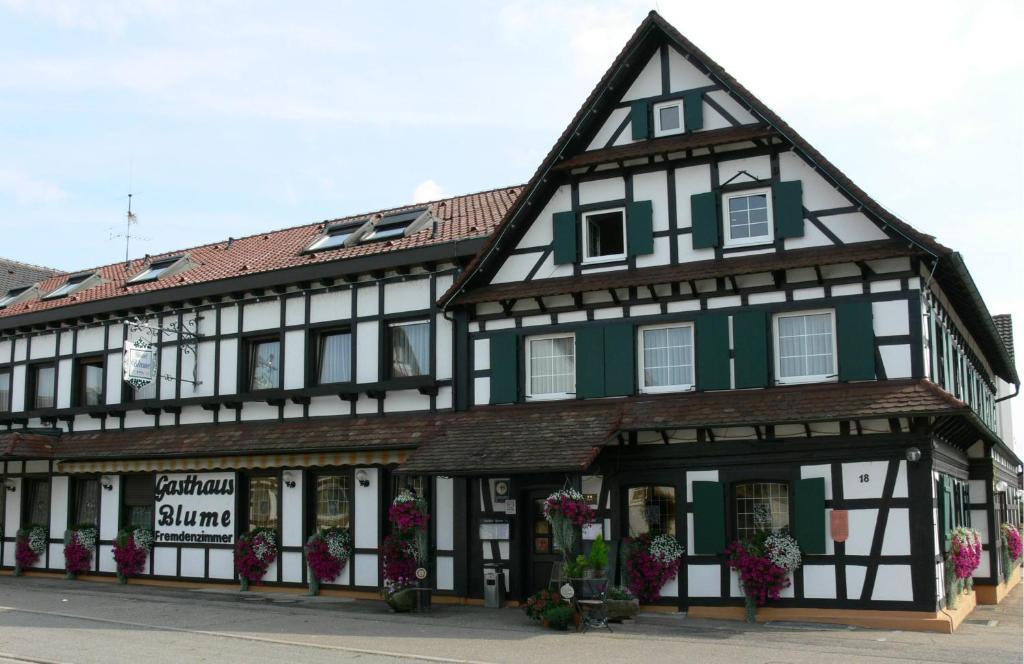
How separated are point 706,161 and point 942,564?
7647 millimetres

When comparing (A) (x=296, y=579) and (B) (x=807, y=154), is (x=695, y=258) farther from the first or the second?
(A) (x=296, y=579)

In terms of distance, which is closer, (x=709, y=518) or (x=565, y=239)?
(x=709, y=518)

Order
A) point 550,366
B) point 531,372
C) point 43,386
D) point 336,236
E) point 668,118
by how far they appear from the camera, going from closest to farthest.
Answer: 1. point 668,118
2. point 550,366
3. point 531,372
4. point 336,236
5. point 43,386

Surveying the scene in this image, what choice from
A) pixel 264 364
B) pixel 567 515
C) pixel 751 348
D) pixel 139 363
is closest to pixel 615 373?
pixel 751 348

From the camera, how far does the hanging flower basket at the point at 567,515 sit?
57.4ft

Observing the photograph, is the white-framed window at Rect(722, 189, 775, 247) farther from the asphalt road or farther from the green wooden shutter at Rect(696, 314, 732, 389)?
the asphalt road

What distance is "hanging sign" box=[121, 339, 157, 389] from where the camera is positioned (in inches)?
925

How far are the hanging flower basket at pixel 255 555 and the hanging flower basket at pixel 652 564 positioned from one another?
7.98 metres

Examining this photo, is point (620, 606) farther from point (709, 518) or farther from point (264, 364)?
point (264, 364)

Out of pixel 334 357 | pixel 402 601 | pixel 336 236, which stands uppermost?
pixel 336 236

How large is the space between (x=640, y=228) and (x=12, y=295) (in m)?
20.1

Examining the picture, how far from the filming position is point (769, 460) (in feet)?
57.8

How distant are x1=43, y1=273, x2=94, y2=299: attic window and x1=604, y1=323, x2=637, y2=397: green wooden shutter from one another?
658 inches

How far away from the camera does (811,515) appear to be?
670 inches
